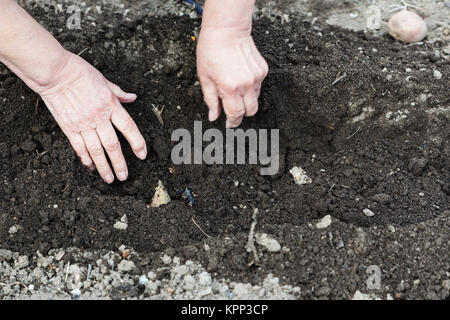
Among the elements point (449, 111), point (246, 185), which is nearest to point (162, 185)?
point (246, 185)

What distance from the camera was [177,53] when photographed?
2.45 meters

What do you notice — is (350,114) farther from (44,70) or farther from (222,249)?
(44,70)

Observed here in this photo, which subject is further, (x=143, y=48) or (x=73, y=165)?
(x=143, y=48)

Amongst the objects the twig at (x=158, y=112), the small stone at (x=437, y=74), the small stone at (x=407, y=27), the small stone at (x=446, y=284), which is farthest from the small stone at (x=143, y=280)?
the small stone at (x=407, y=27)

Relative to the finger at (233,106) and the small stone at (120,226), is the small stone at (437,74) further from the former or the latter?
the small stone at (120,226)

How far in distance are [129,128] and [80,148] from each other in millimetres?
197

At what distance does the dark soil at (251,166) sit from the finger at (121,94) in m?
0.11

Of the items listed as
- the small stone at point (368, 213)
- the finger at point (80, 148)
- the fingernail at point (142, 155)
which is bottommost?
the small stone at point (368, 213)

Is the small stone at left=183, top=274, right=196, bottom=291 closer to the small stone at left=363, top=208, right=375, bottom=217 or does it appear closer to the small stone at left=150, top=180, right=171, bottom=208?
the small stone at left=150, top=180, right=171, bottom=208

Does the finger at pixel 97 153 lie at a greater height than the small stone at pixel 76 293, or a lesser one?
greater

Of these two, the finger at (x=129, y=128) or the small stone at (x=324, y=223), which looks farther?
the finger at (x=129, y=128)

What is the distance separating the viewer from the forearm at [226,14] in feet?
6.45

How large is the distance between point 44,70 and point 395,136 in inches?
55.9

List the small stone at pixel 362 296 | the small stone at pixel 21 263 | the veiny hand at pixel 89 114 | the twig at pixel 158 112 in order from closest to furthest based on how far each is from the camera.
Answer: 1. the small stone at pixel 362 296
2. the small stone at pixel 21 263
3. the veiny hand at pixel 89 114
4. the twig at pixel 158 112
